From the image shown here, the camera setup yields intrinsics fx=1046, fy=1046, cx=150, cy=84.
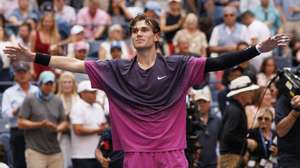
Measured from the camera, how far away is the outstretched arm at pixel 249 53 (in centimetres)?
838

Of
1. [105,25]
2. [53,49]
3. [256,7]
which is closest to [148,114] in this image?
[53,49]

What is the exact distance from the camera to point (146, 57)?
28.3 feet

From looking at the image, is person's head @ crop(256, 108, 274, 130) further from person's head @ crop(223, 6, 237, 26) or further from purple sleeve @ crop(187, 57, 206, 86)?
person's head @ crop(223, 6, 237, 26)

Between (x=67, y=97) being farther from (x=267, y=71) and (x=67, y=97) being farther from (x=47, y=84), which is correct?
(x=267, y=71)

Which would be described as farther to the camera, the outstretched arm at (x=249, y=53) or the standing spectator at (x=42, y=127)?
the standing spectator at (x=42, y=127)

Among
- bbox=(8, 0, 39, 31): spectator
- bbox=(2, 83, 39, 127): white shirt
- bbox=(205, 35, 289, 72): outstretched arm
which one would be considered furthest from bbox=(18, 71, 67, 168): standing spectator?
bbox=(205, 35, 289, 72): outstretched arm

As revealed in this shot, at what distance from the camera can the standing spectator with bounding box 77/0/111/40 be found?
17688mm

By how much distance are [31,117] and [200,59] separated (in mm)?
5294

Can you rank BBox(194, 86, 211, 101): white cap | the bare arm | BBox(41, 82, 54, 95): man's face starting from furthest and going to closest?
BBox(194, 86, 211, 101): white cap < BBox(41, 82, 54, 95): man's face < the bare arm

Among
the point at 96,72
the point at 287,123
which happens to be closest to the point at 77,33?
the point at 287,123

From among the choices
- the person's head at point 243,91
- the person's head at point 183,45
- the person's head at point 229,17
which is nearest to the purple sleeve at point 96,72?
the person's head at point 243,91

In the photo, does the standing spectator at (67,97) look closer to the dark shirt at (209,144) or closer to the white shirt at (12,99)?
the white shirt at (12,99)

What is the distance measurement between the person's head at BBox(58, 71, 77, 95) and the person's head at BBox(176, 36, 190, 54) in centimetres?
267

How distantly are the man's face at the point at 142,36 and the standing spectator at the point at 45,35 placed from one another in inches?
301
